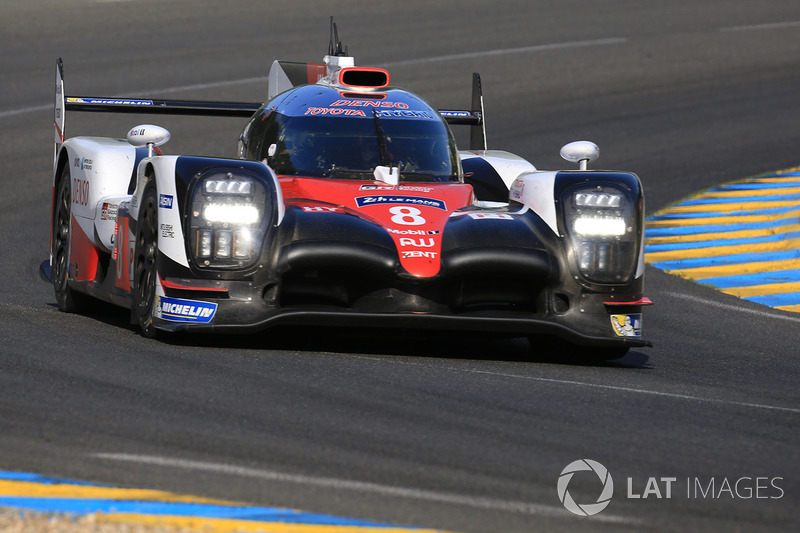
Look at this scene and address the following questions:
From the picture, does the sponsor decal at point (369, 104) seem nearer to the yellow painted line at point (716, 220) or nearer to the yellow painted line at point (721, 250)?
the yellow painted line at point (721, 250)

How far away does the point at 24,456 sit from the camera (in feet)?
14.6

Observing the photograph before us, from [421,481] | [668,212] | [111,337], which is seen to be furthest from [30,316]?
[668,212]

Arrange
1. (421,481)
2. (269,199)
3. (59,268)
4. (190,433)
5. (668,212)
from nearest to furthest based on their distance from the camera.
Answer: (421,481), (190,433), (269,199), (59,268), (668,212)

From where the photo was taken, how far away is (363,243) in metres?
6.70

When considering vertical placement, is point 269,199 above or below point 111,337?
above

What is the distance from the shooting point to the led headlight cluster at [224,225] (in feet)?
22.0

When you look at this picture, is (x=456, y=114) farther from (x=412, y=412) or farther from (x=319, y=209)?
(x=412, y=412)

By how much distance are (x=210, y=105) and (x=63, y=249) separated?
1440 mm

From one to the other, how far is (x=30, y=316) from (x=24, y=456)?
3.47 metres

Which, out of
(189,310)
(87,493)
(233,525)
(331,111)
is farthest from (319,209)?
(233,525)

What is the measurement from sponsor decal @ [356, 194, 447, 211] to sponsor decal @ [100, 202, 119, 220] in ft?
4.95

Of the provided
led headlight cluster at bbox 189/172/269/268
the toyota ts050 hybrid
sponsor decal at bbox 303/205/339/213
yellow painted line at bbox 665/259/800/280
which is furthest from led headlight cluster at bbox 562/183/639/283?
yellow painted line at bbox 665/259/800/280

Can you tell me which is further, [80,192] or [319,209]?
[80,192]

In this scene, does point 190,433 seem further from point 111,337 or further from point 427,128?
point 427,128
